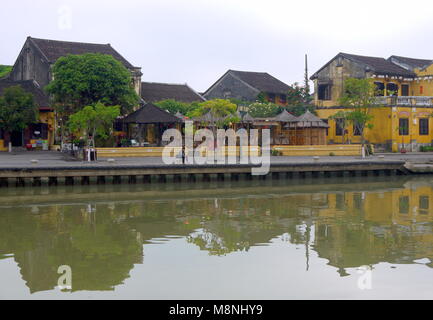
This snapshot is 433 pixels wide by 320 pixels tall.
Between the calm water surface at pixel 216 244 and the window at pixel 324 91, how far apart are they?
1005 inches

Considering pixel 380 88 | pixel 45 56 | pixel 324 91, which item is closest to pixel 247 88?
pixel 324 91

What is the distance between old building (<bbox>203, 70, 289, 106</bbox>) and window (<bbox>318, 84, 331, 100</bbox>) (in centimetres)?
536

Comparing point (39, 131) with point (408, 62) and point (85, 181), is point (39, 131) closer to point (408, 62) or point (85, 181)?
point (85, 181)

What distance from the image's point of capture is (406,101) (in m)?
45.3

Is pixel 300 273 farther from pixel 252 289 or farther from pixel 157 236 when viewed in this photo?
pixel 157 236

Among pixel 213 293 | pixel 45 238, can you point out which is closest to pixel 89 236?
pixel 45 238

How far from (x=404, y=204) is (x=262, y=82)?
36300mm

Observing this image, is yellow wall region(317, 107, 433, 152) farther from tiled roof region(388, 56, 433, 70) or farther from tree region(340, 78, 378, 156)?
tiled roof region(388, 56, 433, 70)

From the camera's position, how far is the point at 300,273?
12.9 m

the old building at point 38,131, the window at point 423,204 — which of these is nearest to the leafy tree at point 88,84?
the old building at point 38,131

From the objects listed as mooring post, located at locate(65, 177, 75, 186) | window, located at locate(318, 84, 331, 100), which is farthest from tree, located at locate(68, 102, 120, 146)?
window, located at locate(318, 84, 331, 100)

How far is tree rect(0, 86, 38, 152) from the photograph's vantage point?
131 ft

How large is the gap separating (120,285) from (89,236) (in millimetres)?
5661

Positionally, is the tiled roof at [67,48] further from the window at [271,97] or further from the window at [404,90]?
the window at [404,90]
